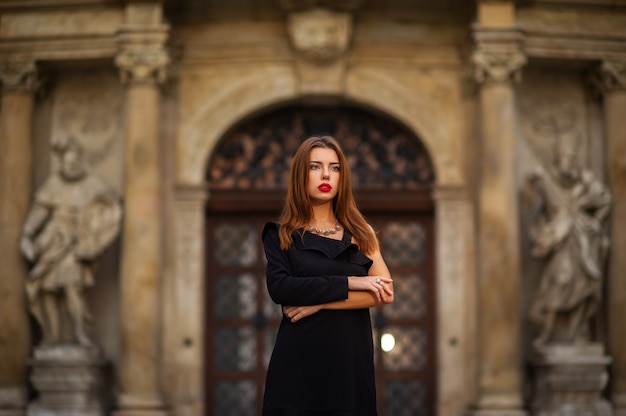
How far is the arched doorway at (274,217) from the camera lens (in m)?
14.1

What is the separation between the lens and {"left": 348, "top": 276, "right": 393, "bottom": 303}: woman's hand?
4160 millimetres

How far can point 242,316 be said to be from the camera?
14.2m

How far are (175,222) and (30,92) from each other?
2.17m

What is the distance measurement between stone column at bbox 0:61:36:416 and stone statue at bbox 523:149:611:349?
218 inches

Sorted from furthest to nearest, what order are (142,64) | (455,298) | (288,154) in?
(288,154), (455,298), (142,64)

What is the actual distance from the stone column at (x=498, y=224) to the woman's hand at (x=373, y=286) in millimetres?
8965

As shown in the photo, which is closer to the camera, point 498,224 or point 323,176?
point 323,176

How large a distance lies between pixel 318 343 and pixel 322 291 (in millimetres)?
174

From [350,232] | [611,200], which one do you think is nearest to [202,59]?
[611,200]

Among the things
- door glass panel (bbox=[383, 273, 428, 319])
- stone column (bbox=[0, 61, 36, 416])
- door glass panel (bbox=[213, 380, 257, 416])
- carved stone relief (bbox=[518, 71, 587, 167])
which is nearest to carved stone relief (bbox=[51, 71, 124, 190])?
stone column (bbox=[0, 61, 36, 416])

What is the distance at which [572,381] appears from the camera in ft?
42.4

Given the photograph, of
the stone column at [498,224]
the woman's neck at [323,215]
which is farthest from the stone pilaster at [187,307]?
the woman's neck at [323,215]

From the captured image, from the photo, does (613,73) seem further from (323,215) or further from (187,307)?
(323,215)

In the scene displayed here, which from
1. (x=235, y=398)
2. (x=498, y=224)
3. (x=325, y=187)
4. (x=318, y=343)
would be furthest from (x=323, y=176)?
(x=235, y=398)
